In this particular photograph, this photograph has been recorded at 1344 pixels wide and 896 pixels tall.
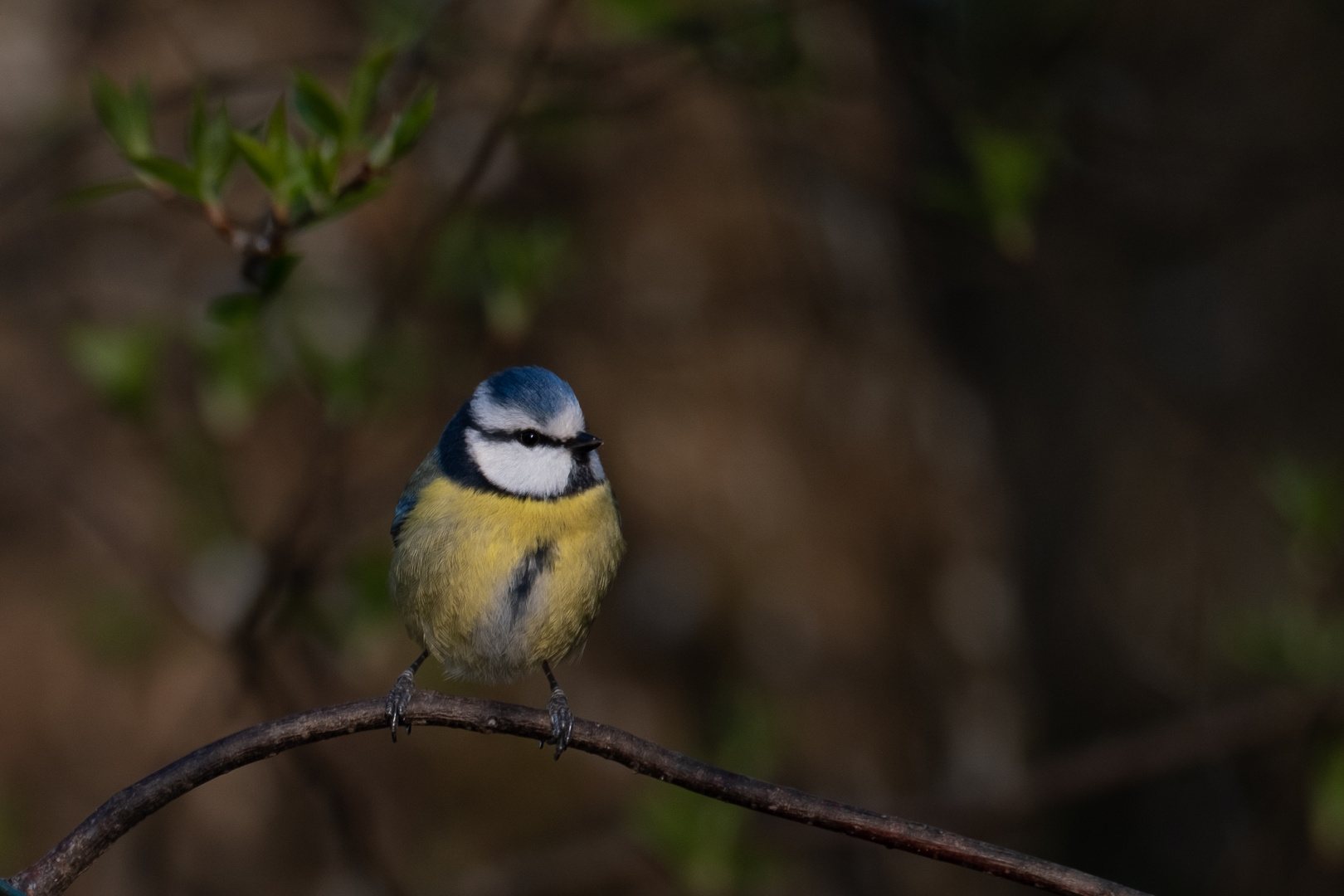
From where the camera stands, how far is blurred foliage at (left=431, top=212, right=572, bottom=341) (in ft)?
8.31

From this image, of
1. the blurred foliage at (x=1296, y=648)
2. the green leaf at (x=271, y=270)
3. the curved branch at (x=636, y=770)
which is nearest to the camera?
the curved branch at (x=636, y=770)

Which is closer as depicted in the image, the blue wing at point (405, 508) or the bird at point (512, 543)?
the bird at point (512, 543)

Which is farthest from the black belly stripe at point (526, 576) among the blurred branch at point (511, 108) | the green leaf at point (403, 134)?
the blurred branch at point (511, 108)

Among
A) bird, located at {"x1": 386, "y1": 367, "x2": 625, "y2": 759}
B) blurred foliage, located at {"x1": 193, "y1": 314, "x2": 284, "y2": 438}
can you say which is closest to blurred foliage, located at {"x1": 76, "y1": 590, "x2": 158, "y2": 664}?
blurred foliage, located at {"x1": 193, "y1": 314, "x2": 284, "y2": 438}

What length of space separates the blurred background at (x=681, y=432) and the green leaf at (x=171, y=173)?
681mm

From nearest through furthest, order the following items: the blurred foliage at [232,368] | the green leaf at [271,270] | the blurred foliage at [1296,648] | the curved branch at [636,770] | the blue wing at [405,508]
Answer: the curved branch at [636,770], the green leaf at [271,270], the blue wing at [405,508], the blurred foliage at [232,368], the blurred foliage at [1296,648]

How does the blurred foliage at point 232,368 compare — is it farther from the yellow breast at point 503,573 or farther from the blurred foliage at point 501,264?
the yellow breast at point 503,573

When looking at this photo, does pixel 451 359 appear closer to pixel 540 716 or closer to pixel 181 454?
pixel 181 454

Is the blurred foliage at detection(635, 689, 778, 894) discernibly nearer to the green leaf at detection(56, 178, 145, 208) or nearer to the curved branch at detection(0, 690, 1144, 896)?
the curved branch at detection(0, 690, 1144, 896)

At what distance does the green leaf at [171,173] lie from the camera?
66.5 inches

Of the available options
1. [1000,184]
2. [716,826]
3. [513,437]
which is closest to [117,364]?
[513,437]

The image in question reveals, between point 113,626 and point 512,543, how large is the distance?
1.58 meters

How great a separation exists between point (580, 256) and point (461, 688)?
1.27 m

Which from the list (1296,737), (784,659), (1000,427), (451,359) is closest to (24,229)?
(451,359)
